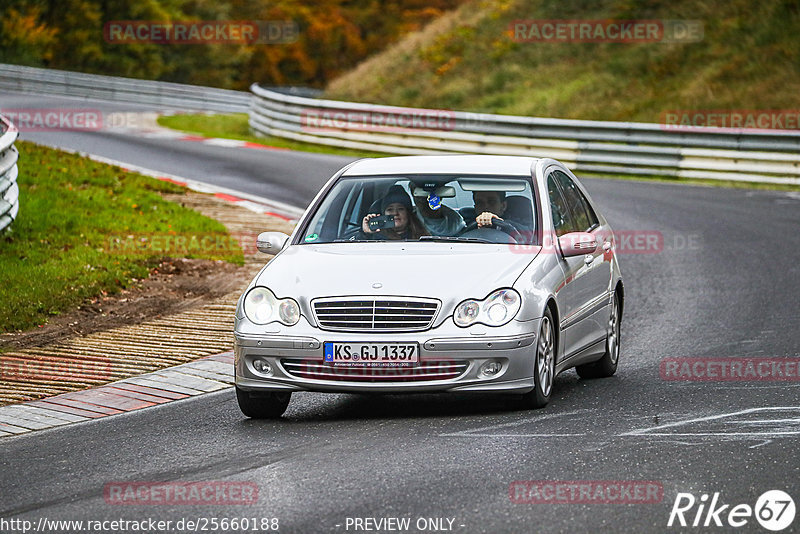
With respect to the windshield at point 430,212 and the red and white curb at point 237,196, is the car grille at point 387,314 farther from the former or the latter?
the red and white curb at point 237,196

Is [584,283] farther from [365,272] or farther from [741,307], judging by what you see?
[741,307]

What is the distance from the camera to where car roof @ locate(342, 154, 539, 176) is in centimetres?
948

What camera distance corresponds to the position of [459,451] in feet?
24.0

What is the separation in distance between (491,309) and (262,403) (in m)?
1.60

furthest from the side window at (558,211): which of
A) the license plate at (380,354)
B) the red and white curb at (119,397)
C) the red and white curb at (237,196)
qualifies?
the red and white curb at (237,196)

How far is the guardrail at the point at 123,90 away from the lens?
44312 mm

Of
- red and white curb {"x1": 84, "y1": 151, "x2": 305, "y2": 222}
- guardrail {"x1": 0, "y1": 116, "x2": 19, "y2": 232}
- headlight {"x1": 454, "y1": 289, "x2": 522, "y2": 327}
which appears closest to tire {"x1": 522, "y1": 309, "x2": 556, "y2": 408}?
headlight {"x1": 454, "y1": 289, "x2": 522, "y2": 327}

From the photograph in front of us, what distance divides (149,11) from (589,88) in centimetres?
2975

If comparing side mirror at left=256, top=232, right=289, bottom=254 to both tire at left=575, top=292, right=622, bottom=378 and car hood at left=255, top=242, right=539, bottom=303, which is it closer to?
car hood at left=255, top=242, right=539, bottom=303

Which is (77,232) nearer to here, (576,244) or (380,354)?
(576,244)

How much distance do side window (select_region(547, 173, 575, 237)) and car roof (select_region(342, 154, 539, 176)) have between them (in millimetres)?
212

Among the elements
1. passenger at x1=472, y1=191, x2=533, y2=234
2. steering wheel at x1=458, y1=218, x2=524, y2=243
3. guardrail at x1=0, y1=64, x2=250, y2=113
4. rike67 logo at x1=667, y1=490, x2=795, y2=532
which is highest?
guardrail at x1=0, y1=64, x2=250, y2=113

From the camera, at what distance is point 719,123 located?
30.8 meters

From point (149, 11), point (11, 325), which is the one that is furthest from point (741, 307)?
point (149, 11)
